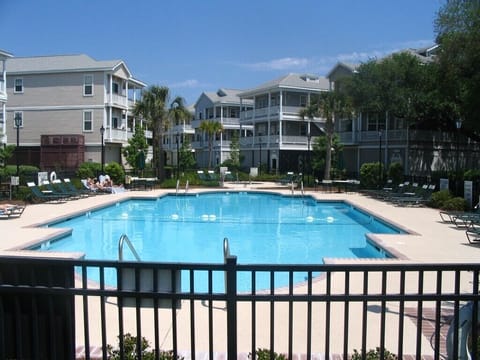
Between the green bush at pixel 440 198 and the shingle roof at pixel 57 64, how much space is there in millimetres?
28526

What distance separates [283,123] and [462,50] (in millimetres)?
29360

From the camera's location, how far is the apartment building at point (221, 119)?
56.9 meters

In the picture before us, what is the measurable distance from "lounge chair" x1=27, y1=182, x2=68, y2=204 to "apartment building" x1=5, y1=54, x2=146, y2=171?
1817cm

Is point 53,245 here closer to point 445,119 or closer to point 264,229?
point 264,229

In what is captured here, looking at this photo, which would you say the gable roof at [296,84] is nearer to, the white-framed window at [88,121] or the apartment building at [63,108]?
the apartment building at [63,108]

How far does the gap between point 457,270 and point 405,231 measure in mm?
11281

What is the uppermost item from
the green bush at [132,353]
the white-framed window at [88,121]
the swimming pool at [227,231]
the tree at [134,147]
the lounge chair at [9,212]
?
the white-framed window at [88,121]

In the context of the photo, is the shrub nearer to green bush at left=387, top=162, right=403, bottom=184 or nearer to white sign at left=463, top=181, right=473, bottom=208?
green bush at left=387, top=162, right=403, bottom=184

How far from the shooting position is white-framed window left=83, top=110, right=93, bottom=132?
133 feet

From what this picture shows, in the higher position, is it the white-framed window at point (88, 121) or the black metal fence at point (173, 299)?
the white-framed window at point (88, 121)

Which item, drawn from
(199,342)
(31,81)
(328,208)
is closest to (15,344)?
(199,342)

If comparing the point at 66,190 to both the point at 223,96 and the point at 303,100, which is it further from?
the point at 223,96

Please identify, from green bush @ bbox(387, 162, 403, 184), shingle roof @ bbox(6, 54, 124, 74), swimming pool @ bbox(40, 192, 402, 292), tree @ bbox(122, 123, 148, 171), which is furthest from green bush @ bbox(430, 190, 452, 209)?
shingle roof @ bbox(6, 54, 124, 74)

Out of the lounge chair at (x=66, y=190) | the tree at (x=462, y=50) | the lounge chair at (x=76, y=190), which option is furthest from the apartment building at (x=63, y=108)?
the tree at (x=462, y=50)
